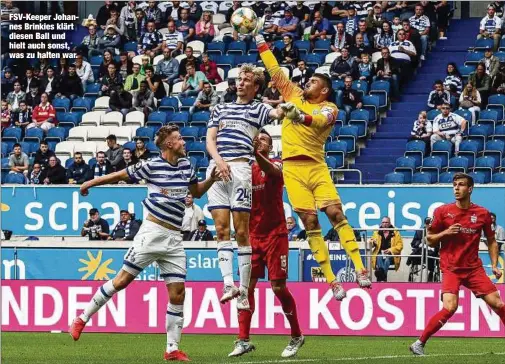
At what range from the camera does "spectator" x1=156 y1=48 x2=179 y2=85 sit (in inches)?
1286

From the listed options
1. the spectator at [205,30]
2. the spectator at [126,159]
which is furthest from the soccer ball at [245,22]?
the spectator at [205,30]

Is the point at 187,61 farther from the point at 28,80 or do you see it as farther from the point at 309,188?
the point at 309,188

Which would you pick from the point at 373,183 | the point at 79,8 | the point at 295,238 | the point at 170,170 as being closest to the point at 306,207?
the point at 170,170

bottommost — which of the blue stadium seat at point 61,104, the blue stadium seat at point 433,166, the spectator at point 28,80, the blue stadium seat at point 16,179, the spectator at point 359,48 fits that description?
the blue stadium seat at point 16,179

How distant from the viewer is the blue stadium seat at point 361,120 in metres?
29.7

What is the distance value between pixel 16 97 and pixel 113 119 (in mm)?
2822

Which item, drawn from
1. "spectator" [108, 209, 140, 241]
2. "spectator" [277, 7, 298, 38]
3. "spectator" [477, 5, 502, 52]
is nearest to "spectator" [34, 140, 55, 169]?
"spectator" [108, 209, 140, 241]

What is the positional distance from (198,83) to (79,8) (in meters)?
6.23

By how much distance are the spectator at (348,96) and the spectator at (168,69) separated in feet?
15.5

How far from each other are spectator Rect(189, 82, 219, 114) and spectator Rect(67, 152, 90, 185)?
3295 millimetres

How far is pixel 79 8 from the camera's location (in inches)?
1439

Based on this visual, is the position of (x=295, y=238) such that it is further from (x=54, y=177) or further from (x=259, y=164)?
(x=259, y=164)

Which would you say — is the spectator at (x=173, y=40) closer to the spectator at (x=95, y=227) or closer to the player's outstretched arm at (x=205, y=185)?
the spectator at (x=95, y=227)

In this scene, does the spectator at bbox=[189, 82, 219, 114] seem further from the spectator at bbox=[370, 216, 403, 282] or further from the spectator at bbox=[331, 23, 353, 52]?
the spectator at bbox=[370, 216, 403, 282]
